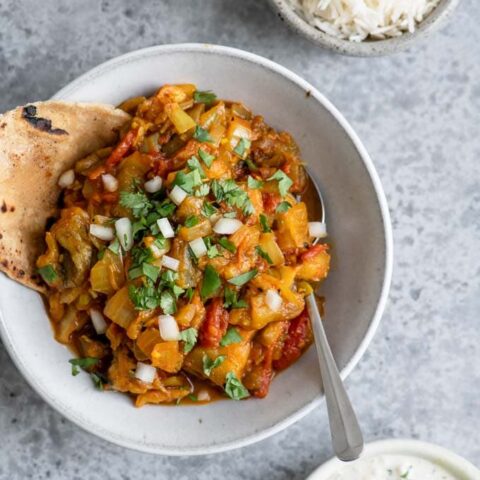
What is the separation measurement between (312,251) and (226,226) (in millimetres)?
384

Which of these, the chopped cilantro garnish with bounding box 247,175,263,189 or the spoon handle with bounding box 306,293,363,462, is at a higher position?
the chopped cilantro garnish with bounding box 247,175,263,189

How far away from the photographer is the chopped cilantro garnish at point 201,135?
9.39 feet

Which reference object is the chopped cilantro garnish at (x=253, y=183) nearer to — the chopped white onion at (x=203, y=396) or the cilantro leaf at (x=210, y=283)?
the cilantro leaf at (x=210, y=283)

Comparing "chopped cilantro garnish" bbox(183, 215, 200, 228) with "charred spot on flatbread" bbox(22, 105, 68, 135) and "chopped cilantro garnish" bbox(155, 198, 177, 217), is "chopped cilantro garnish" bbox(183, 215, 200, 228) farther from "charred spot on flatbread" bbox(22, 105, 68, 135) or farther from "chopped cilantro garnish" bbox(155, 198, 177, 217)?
"charred spot on flatbread" bbox(22, 105, 68, 135)

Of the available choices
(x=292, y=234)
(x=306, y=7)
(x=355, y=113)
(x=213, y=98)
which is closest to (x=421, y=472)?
(x=292, y=234)

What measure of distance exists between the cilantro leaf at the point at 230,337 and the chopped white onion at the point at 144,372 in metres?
0.28

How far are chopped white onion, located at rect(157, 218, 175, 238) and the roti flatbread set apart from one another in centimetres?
47

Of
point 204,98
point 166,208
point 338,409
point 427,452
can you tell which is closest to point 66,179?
point 166,208

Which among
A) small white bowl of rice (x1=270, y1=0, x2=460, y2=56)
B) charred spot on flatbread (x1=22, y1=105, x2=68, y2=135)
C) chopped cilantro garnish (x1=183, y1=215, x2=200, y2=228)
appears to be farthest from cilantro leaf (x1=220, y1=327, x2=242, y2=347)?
small white bowl of rice (x1=270, y1=0, x2=460, y2=56)

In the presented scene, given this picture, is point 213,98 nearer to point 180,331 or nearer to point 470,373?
point 180,331

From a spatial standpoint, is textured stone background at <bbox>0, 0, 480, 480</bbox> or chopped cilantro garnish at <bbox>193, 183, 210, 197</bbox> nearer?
chopped cilantro garnish at <bbox>193, 183, 210, 197</bbox>

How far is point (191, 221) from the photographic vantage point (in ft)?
9.00

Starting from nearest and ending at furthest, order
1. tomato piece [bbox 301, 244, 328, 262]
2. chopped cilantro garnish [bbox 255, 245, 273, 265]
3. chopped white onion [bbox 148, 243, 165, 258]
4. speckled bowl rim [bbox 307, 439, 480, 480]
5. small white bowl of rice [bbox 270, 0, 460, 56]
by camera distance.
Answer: chopped white onion [bbox 148, 243, 165, 258] < chopped cilantro garnish [bbox 255, 245, 273, 265] < tomato piece [bbox 301, 244, 328, 262] < small white bowl of rice [bbox 270, 0, 460, 56] < speckled bowl rim [bbox 307, 439, 480, 480]

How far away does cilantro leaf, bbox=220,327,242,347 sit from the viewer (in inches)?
111
